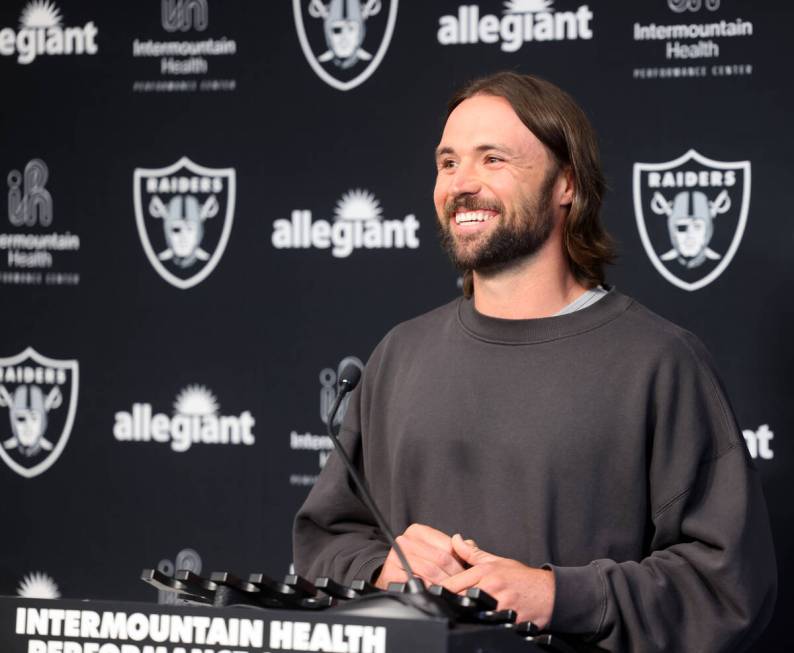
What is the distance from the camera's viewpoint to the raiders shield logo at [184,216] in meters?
3.72

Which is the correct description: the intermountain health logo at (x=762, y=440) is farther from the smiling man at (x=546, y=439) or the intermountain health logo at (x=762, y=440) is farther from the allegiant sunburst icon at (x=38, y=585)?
the allegiant sunburst icon at (x=38, y=585)

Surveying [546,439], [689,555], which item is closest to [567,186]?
[546,439]

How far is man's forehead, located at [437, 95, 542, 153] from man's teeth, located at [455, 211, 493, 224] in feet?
0.41

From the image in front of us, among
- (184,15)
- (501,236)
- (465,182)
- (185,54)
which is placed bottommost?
(501,236)

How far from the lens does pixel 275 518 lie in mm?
3602

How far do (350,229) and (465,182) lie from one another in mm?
1258

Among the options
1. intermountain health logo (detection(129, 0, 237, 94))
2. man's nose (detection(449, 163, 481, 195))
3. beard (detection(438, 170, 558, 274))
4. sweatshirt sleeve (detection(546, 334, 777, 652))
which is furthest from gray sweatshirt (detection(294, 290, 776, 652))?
intermountain health logo (detection(129, 0, 237, 94))

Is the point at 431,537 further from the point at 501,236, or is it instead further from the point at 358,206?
the point at 358,206

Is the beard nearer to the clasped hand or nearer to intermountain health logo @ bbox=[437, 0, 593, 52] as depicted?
the clasped hand

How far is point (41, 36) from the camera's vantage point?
154 inches

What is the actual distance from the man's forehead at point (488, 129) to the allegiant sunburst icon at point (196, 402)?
1.51 metres

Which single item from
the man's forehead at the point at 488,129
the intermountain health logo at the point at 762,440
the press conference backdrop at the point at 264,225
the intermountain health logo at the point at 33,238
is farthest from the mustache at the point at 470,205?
the intermountain health logo at the point at 33,238

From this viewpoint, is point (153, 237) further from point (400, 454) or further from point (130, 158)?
point (400, 454)

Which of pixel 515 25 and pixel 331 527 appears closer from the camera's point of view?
pixel 331 527
